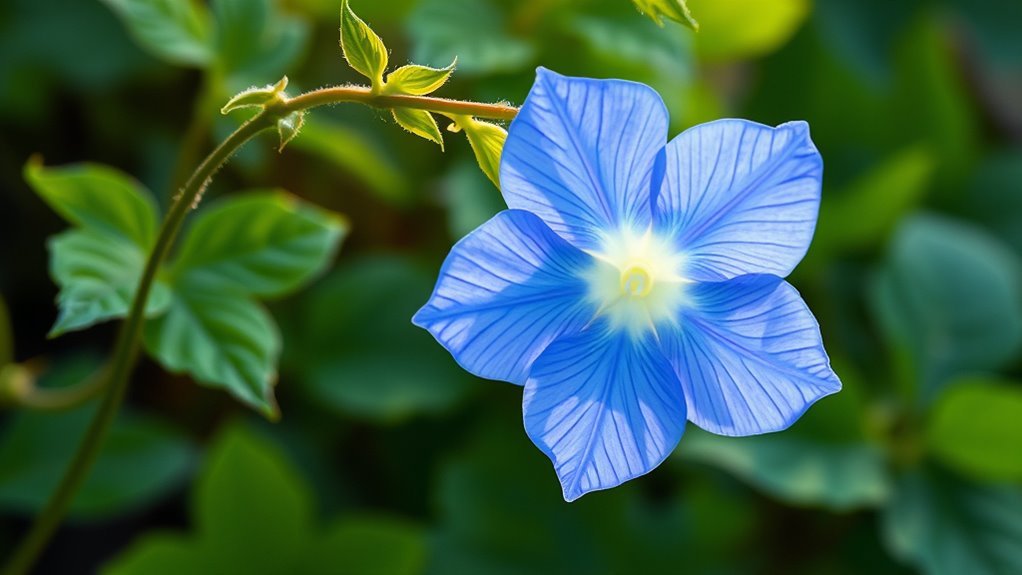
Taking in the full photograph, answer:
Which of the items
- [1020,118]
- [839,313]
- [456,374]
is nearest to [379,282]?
[456,374]

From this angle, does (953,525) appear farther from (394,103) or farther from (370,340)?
(394,103)

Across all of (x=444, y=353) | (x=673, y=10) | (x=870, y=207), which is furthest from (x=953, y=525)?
(x=673, y=10)

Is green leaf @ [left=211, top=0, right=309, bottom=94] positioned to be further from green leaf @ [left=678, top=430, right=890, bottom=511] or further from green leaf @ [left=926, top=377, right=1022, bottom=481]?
green leaf @ [left=926, top=377, right=1022, bottom=481]

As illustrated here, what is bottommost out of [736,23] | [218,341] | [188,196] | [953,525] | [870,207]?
[953,525]

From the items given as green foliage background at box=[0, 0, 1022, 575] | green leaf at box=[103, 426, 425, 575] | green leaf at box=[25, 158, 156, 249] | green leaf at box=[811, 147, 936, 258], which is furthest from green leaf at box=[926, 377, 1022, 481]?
green leaf at box=[25, 158, 156, 249]

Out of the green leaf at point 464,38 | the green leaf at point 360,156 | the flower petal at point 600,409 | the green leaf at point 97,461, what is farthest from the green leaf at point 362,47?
the green leaf at point 97,461

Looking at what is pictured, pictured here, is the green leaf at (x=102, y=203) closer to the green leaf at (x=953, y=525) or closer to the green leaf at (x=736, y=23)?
the green leaf at (x=736, y=23)
